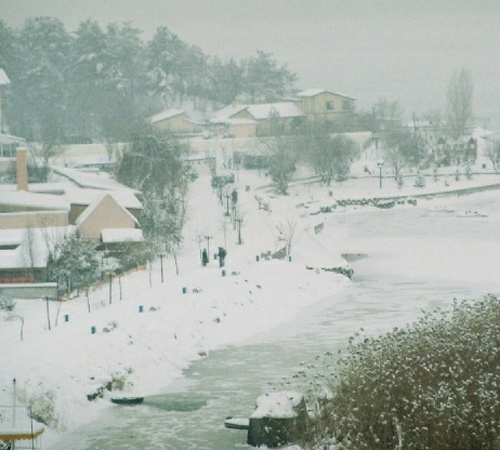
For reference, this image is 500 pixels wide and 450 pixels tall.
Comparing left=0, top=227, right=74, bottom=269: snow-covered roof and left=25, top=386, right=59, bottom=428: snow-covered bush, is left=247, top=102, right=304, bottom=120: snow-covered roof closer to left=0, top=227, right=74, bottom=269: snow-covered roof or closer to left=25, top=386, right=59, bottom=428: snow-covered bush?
left=0, top=227, right=74, bottom=269: snow-covered roof

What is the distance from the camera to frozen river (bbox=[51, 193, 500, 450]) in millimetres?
5527

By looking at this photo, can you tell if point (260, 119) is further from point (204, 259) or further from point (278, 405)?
point (278, 405)

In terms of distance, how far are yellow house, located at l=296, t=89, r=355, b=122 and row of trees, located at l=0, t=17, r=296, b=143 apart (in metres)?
4.34

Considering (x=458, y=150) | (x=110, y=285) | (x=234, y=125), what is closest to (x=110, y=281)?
(x=110, y=285)

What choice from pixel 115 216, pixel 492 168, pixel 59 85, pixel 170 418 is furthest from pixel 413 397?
pixel 492 168

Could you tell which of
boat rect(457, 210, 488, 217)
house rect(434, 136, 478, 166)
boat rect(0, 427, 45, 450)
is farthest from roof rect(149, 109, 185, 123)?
boat rect(0, 427, 45, 450)

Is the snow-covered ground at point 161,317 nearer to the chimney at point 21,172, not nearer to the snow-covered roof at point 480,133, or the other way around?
the chimney at point 21,172

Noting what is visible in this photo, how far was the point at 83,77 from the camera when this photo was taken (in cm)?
2119

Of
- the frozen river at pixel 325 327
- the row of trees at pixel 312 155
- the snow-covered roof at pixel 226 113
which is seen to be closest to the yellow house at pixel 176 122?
the snow-covered roof at pixel 226 113

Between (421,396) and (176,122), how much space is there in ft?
72.4

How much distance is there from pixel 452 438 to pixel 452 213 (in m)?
15.8

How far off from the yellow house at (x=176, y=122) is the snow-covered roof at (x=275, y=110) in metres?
1.86

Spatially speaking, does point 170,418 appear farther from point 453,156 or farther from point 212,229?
point 453,156

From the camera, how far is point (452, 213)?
19.8 metres
